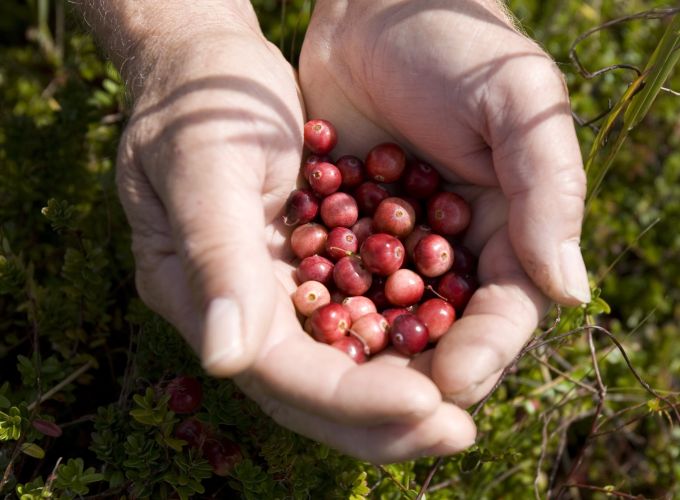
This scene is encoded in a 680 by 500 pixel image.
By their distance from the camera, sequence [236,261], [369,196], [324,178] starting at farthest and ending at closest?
[369,196]
[324,178]
[236,261]

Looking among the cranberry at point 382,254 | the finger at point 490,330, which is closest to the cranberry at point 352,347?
the finger at point 490,330

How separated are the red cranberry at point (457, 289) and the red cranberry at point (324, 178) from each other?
2.66 feet

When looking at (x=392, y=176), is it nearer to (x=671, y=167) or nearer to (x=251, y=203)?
(x=251, y=203)

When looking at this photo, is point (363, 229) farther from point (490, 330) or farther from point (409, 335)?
point (490, 330)

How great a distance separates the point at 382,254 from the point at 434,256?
9.8 inches

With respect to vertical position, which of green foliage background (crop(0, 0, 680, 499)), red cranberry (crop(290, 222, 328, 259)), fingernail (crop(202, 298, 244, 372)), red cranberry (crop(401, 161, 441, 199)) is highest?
fingernail (crop(202, 298, 244, 372))

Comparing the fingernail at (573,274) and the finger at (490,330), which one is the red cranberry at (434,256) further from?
the fingernail at (573,274)

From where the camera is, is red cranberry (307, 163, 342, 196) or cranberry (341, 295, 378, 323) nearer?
cranberry (341, 295, 378, 323)

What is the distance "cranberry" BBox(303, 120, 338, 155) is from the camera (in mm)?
3842

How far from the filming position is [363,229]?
12.5ft

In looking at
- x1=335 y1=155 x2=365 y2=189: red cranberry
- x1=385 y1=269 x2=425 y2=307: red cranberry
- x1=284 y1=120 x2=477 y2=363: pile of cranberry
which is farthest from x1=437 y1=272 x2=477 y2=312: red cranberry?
x1=335 y1=155 x2=365 y2=189: red cranberry

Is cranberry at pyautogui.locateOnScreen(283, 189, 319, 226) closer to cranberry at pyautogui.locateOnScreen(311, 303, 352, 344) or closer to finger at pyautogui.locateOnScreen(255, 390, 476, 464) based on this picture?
cranberry at pyautogui.locateOnScreen(311, 303, 352, 344)

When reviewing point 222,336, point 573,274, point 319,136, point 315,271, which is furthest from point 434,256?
point 222,336

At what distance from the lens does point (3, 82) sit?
5.62 meters
